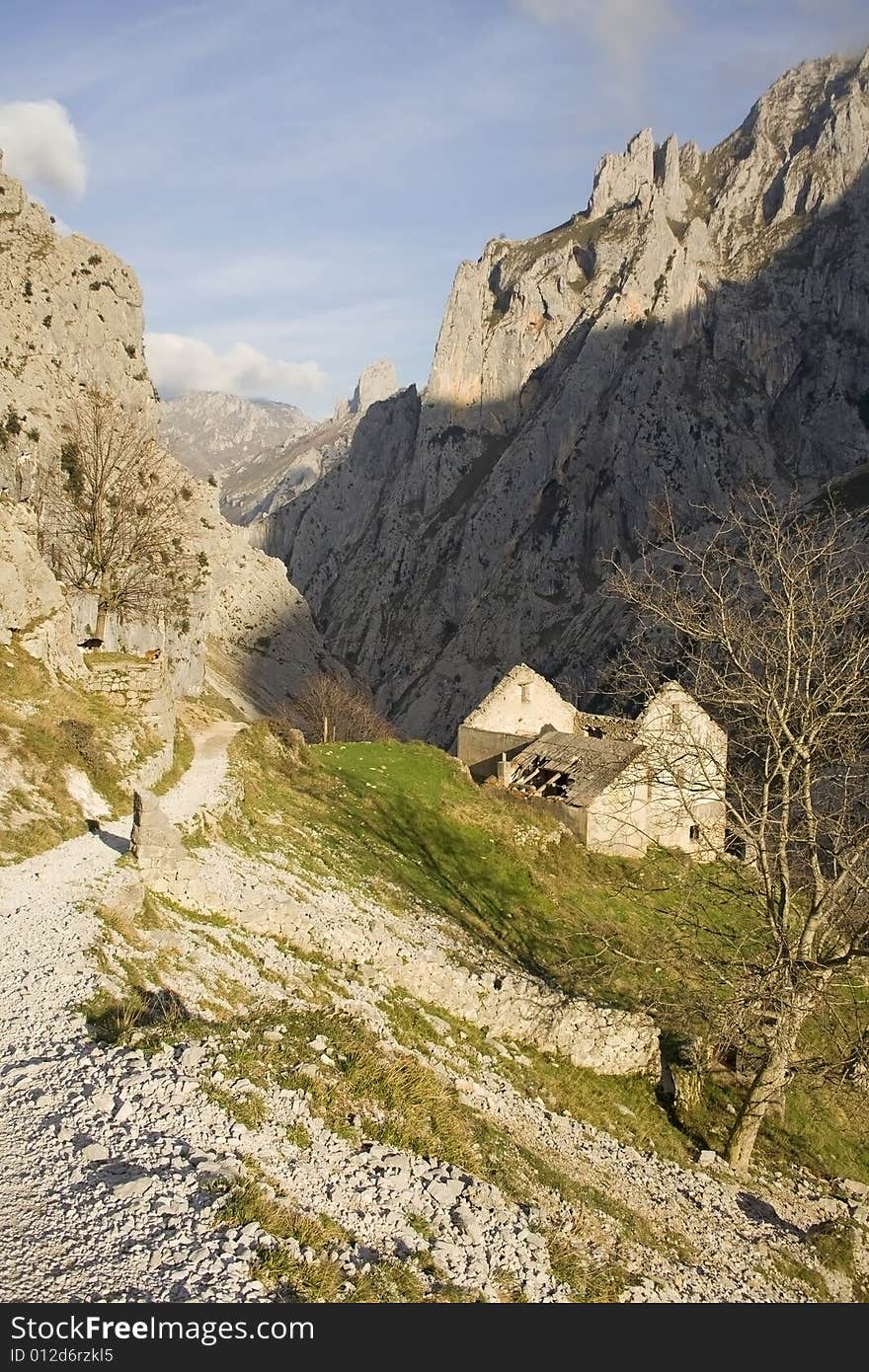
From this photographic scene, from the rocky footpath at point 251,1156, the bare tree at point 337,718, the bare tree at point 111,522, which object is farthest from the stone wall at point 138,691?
the bare tree at point 337,718

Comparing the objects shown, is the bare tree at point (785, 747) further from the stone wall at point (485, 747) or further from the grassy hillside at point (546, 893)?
the stone wall at point (485, 747)

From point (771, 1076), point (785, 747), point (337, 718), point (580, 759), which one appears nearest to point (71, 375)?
point (337, 718)

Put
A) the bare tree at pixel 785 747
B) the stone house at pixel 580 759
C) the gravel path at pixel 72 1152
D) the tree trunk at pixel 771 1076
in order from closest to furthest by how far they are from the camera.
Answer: the gravel path at pixel 72 1152, the bare tree at pixel 785 747, the tree trunk at pixel 771 1076, the stone house at pixel 580 759

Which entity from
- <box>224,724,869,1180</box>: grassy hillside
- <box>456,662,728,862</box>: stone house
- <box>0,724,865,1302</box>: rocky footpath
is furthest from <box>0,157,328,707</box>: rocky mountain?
<box>456,662,728,862</box>: stone house

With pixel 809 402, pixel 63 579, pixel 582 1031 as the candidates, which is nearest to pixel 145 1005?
pixel 582 1031

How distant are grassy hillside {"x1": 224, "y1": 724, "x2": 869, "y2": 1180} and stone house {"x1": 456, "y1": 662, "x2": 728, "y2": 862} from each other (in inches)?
80.0

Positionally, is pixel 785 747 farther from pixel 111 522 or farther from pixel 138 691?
pixel 111 522

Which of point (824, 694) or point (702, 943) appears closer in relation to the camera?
point (824, 694)

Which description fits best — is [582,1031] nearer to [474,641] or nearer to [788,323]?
[474,641]

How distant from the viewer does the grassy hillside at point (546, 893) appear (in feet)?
61.5

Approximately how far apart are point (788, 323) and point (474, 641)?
360 ft

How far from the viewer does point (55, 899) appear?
1550cm

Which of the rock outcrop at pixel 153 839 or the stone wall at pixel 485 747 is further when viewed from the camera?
the stone wall at pixel 485 747

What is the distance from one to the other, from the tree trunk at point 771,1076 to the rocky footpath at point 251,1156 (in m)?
0.67
